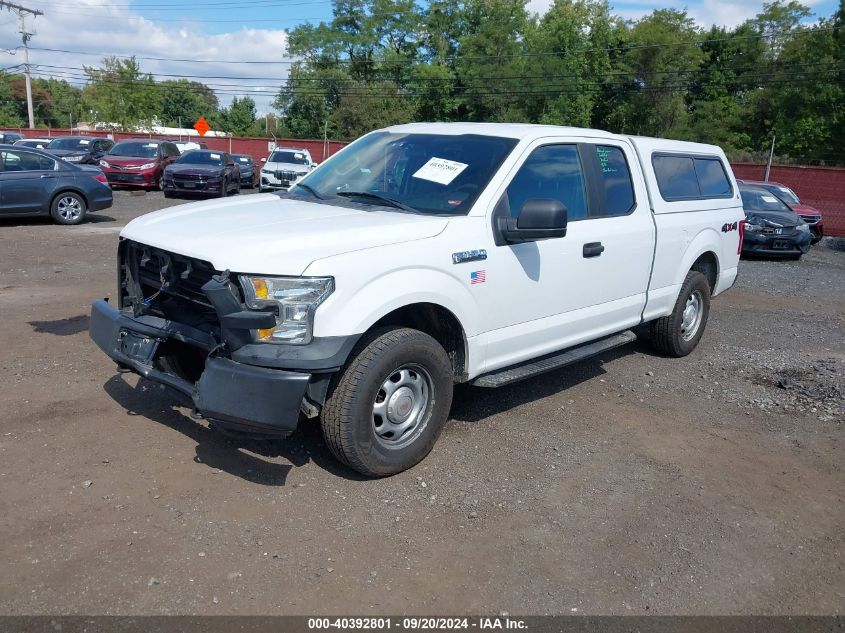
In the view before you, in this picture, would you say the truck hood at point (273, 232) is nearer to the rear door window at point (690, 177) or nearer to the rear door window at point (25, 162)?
the rear door window at point (690, 177)

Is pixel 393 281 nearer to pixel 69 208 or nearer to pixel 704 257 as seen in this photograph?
pixel 704 257

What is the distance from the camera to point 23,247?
11383 millimetres

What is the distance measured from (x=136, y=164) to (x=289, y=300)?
21222mm

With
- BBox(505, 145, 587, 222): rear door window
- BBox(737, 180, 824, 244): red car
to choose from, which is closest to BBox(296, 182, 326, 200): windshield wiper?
BBox(505, 145, 587, 222): rear door window

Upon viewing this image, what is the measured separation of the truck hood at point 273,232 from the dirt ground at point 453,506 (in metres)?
1.28

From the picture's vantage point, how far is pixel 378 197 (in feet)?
15.5

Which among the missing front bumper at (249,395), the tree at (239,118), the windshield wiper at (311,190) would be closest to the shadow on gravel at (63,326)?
the windshield wiper at (311,190)

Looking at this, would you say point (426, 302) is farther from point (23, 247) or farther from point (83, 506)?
point (23, 247)

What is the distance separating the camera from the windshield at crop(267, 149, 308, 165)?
24544 mm

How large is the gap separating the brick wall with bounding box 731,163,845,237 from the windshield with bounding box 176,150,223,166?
1971 cm

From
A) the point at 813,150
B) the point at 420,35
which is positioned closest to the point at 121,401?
the point at 813,150

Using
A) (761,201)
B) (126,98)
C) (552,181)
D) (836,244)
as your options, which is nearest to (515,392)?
(552,181)

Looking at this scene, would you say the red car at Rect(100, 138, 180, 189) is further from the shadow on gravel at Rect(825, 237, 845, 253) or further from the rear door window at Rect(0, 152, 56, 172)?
the shadow on gravel at Rect(825, 237, 845, 253)

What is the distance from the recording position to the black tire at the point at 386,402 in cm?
379
